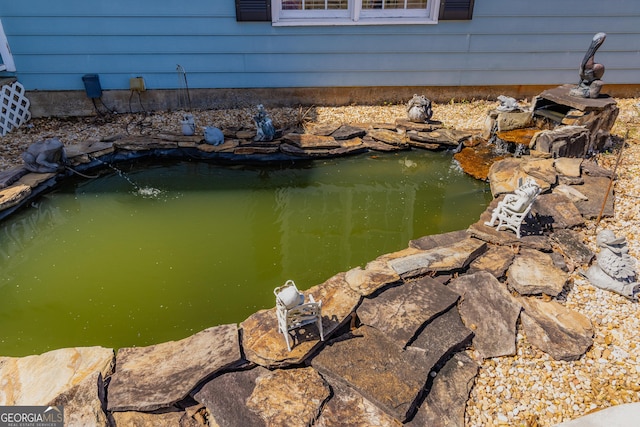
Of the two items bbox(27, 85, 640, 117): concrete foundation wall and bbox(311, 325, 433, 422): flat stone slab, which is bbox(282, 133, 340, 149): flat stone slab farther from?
bbox(311, 325, 433, 422): flat stone slab

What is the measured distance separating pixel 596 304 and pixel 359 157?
3.95m

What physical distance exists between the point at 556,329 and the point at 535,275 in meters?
0.59

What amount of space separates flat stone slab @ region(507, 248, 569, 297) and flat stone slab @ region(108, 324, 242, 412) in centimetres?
242

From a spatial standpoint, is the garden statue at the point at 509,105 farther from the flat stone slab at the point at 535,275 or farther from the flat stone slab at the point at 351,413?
the flat stone slab at the point at 351,413

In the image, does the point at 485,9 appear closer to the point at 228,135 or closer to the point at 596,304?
the point at 228,135

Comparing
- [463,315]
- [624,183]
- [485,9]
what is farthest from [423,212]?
[485,9]

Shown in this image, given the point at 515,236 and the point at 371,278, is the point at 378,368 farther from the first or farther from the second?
the point at 515,236

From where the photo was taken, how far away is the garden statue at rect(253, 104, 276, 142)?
6371mm

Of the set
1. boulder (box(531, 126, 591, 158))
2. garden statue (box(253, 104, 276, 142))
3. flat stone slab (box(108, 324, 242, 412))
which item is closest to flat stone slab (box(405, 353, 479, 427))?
flat stone slab (box(108, 324, 242, 412))

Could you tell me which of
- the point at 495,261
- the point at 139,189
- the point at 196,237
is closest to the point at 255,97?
the point at 139,189

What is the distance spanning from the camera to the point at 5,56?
6.86 metres

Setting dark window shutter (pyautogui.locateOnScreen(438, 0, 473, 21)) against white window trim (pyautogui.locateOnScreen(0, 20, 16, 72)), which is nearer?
white window trim (pyautogui.locateOnScreen(0, 20, 16, 72))

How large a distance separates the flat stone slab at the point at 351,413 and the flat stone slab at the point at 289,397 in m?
0.05

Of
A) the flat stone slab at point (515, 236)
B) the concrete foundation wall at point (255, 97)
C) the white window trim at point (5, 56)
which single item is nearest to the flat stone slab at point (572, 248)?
the flat stone slab at point (515, 236)
